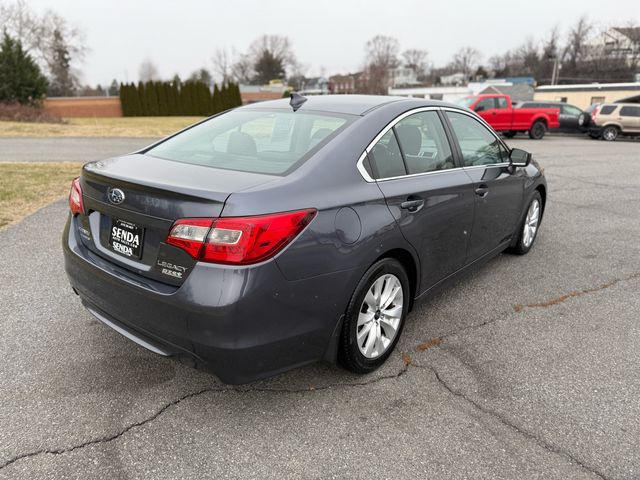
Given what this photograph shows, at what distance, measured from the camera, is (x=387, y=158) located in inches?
117

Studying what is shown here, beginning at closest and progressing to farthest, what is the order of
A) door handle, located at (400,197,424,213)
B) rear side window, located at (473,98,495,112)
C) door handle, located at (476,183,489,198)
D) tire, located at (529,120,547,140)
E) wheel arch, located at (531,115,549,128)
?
door handle, located at (400,197,424,213)
door handle, located at (476,183,489,198)
rear side window, located at (473,98,495,112)
wheel arch, located at (531,115,549,128)
tire, located at (529,120,547,140)

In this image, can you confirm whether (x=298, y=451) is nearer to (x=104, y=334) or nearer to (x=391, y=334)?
(x=391, y=334)

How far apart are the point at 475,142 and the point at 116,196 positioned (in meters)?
2.85

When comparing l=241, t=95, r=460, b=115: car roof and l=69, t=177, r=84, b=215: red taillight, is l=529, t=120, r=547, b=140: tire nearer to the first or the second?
l=241, t=95, r=460, b=115: car roof

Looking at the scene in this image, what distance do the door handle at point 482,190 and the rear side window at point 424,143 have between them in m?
0.34

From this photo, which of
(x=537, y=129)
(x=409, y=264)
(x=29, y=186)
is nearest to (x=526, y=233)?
(x=409, y=264)

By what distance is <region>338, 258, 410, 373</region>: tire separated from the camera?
269 cm

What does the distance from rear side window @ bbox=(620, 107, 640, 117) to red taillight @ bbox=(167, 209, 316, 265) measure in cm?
2476

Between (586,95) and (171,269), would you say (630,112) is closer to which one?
(586,95)

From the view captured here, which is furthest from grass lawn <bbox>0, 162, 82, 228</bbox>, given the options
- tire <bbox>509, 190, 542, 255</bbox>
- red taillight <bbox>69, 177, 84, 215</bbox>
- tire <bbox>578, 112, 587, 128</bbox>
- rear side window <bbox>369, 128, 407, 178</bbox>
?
tire <bbox>578, 112, 587, 128</bbox>

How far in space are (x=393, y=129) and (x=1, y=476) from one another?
274 cm

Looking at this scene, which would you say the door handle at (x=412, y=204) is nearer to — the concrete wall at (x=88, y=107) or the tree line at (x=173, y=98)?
the tree line at (x=173, y=98)

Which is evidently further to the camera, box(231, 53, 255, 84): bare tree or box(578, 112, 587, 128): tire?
box(231, 53, 255, 84): bare tree

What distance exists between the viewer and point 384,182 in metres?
2.85
